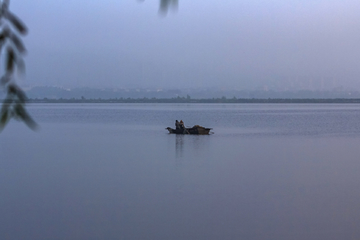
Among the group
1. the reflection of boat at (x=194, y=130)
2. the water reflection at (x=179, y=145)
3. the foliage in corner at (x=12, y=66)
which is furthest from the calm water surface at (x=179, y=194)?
the reflection of boat at (x=194, y=130)

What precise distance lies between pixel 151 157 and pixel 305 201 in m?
9.60

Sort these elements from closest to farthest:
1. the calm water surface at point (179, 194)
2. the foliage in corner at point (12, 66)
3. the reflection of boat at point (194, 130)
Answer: the foliage in corner at point (12, 66) → the calm water surface at point (179, 194) → the reflection of boat at point (194, 130)

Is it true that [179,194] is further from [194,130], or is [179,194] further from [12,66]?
[194,130]

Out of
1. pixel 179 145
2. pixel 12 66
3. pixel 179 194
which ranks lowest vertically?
pixel 179 145

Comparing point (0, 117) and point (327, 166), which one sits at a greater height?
point (0, 117)

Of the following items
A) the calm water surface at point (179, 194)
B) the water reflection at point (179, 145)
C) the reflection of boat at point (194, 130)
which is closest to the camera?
the calm water surface at point (179, 194)

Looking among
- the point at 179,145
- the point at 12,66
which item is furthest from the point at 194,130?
the point at 12,66

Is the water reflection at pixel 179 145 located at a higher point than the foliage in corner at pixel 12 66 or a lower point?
lower

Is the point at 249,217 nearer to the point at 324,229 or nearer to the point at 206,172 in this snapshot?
the point at 324,229

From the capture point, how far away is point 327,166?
57.4ft

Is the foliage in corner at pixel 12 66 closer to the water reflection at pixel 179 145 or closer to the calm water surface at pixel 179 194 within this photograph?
the calm water surface at pixel 179 194

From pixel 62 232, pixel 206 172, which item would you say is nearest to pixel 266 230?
pixel 62 232

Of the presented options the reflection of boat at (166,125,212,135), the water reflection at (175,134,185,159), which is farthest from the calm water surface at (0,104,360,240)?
the reflection of boat at (166,125,212,135)

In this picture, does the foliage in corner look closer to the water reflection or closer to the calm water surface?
the calm water surface
